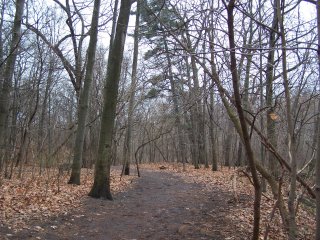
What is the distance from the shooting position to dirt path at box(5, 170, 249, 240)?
6.48m

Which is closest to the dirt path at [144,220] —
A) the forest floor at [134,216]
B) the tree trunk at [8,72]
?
the forest floor at [134,216]

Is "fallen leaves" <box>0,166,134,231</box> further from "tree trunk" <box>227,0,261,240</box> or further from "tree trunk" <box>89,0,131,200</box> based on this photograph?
"tree trunk" <box>227,0,261,240</box>

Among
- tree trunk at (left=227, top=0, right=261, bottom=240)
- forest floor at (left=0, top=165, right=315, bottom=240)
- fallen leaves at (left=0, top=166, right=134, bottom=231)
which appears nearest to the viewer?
tree trunk at (left=227, top=0, right=261, bottom=240)

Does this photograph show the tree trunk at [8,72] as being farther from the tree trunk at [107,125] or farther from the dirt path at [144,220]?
the dirt path at [144,220]

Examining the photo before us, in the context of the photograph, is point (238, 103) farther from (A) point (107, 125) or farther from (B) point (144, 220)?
(A) point (107, 125)

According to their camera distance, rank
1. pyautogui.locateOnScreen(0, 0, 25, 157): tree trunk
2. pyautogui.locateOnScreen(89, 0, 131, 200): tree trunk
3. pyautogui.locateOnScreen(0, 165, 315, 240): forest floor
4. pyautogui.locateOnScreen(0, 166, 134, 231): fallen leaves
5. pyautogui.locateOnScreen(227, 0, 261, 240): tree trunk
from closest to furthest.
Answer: pyautogui.locateOnScreen(227, 0, 261, 240): tree trunk
pyautogui.locateOnScreen(0, 165, 315, 240): forest floor
pyautogui.locateOnScreen(0, 166, 134, 231): fallen leaves
pyautogui.locateOnScreen(0, 0, 25, 157): tree trunk
pyautogui.locateOnScreen(89, 0, 131, 200): tree trunk

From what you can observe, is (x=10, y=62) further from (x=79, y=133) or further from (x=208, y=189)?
(x=208, y=189)

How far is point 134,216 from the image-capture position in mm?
8203

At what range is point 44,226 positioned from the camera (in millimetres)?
6406

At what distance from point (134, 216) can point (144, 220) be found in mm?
431

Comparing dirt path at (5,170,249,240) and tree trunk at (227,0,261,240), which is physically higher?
tree trunk at (227,0,261,240)

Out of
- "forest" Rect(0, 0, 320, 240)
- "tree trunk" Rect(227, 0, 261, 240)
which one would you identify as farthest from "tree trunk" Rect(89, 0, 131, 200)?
"tree trunk" Rect(227, 0, 261, 240)

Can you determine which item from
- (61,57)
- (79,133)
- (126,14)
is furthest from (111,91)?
(61,57)

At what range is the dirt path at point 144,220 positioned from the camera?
6476 millimetres
